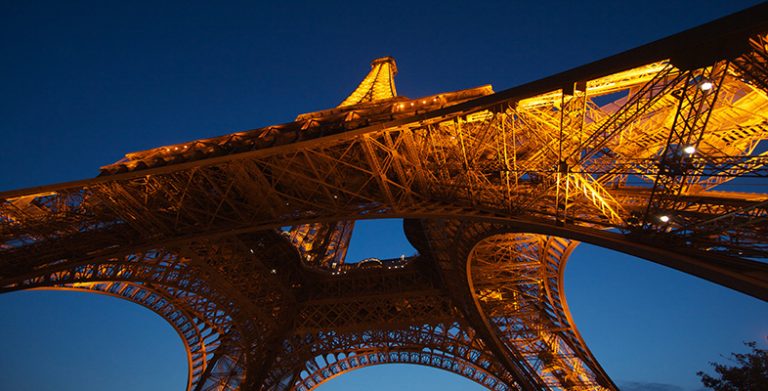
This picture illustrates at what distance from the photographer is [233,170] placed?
526 inches

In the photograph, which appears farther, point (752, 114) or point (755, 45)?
point (752, 114)

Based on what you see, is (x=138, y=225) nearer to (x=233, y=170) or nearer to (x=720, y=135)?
(x=233, y=170)

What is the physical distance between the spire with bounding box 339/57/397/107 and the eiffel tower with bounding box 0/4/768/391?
2.15ft

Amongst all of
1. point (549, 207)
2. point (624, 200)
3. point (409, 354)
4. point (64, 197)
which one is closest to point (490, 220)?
point (549, 207)

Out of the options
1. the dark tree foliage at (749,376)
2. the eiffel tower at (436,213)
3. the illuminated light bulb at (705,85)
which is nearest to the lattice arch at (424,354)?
the eiffel tower at (436,213)

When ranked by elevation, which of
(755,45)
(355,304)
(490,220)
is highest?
(355,304)

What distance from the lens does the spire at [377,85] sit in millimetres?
27941

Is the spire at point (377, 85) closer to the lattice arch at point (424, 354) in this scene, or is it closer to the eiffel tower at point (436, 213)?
the eiffel tower at point (436, 213)

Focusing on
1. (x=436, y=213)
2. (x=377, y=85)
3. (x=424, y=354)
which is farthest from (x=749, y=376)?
(x=377, y=85)

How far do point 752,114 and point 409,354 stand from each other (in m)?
23.7

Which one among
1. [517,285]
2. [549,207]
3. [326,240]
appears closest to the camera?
[549,207]

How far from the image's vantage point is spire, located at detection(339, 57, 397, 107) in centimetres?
2794

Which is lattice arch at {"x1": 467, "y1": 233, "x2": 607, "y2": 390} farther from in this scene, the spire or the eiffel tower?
the spire

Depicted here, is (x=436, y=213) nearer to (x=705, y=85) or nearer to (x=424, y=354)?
(x=705, y=85)
